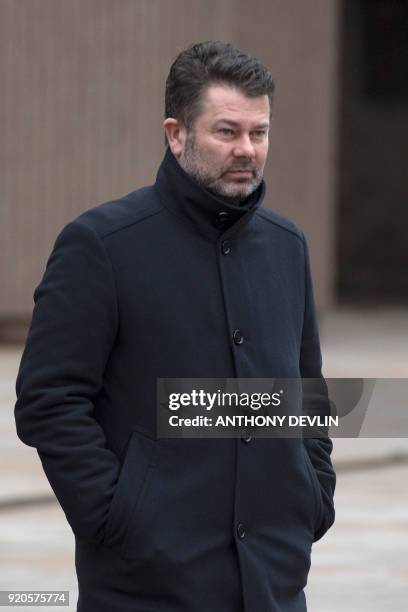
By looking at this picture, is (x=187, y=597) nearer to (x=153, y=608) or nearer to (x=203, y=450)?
(x=153, y=608)

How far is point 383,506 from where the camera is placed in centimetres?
920

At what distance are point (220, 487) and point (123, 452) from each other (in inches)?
7.8

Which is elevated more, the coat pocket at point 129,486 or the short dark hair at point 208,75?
the short dark hair at point 208,75

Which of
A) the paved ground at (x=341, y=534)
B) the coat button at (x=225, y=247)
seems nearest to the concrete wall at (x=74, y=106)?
the paved ground at (x=341, y=534)

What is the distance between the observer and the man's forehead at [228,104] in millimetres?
3275

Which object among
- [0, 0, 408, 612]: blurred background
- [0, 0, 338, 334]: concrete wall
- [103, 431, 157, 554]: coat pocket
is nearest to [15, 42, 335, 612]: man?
[103, 431, 157, 554]: coat pocket

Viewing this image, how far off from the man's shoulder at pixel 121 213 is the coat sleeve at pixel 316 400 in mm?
400

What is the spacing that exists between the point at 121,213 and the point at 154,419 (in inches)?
17.0

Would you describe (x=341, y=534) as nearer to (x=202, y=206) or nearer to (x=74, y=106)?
(x=202, y=206)

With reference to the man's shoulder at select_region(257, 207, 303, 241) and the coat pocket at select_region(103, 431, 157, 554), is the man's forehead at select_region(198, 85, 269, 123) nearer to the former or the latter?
the man's shoulder at select_region(257, 207, 303, 241)

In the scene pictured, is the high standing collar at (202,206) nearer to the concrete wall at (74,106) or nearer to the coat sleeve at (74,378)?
the coat sleeve at (74,378)

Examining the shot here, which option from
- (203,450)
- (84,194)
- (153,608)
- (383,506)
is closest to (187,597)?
(153,608)

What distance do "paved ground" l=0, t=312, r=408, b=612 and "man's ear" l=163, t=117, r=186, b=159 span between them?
3.70 meters

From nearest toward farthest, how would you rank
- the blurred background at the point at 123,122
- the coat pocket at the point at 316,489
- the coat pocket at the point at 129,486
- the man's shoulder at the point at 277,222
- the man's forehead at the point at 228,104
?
the coat pocket at the point at 129,486 < the man's forehead at the point at 228,104 < the coat pocket at the point at 316,489 < the man's shoulder at the point at 277,222 < the blurred background at the point at 123,122
